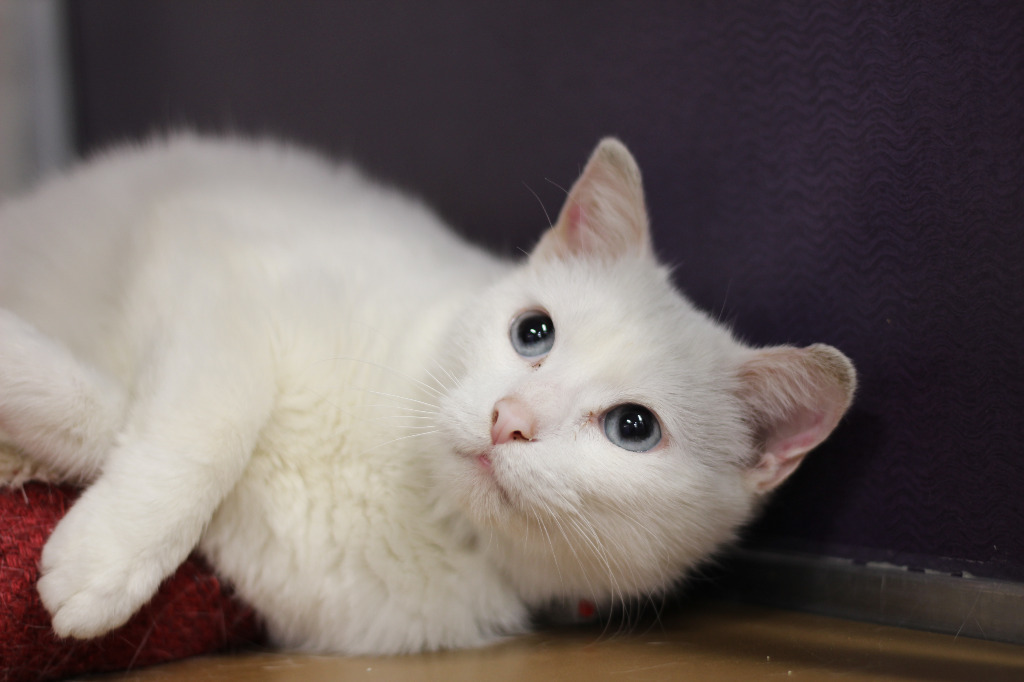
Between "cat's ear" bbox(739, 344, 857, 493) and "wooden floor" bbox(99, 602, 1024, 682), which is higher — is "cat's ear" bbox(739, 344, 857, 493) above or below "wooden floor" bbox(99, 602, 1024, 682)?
above

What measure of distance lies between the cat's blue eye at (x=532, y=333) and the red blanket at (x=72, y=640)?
30.5 inches

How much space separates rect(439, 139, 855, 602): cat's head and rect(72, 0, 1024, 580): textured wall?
316 millimetres

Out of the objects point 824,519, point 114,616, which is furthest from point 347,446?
point 824,519

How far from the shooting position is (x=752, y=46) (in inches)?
76.4

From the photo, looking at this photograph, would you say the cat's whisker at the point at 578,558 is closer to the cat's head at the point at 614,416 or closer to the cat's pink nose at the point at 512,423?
the cat's head at the point at 614,416

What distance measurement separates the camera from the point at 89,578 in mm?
A: 1355

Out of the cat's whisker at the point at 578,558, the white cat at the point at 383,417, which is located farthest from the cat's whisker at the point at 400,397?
the cat's whisker at the point at 578,558

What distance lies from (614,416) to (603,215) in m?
0.54

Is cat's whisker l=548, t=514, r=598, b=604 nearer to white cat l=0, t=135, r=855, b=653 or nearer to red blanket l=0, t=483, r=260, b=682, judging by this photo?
white cat l=0, t=135, r=855, b=653

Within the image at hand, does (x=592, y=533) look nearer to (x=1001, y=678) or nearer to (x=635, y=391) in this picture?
(x=635, y=391)

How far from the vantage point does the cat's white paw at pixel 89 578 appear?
1355mm

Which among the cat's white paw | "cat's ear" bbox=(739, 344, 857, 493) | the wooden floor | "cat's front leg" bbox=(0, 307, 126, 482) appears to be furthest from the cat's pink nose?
"cat's front leg" bbox=(0, 307, 126, 482)

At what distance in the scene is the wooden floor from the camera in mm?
1470

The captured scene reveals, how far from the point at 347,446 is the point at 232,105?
1.97 m
